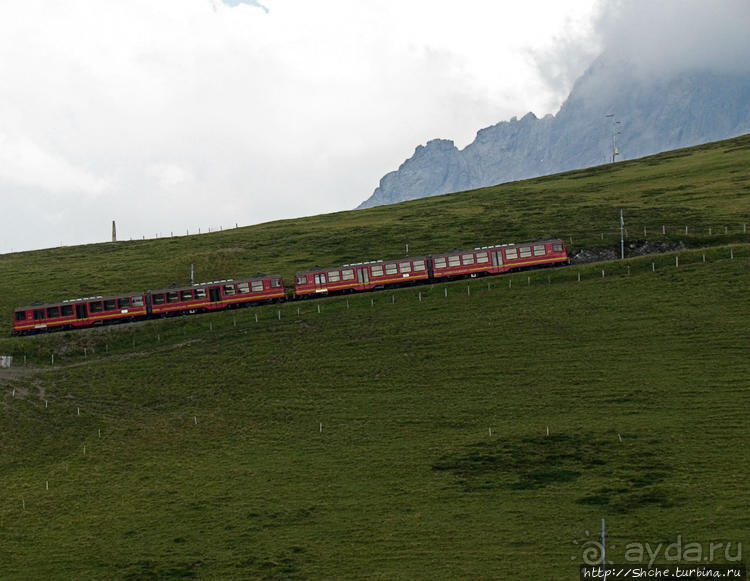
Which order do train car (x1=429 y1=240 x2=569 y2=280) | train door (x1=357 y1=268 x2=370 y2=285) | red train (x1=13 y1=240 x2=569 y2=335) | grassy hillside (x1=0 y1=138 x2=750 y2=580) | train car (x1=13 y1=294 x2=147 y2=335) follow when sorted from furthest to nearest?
train door (x1=357 y1=268 x2=370 y2=285)
train car (x1=429 y1=240 x2=569 y2=280)
red train (x1=13 y1=240 x2=569 y2=335)
train car (x1=13 y1=294 x2=147 y2=335)
grassy hillside (x1=0 y1=138 x2=750 y2=580)

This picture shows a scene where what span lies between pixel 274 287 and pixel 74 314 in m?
22.0

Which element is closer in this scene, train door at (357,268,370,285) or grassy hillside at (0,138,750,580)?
grassy hillside at (0,138,750,580)

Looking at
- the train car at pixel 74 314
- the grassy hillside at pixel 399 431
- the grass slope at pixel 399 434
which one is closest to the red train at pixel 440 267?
the grassy hillside at pixel 399 431

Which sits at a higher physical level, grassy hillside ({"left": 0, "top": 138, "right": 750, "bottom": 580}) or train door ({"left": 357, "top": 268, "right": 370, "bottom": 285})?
train door ({"left": 357, "top": 268, "right": 370, "bottom": 285})

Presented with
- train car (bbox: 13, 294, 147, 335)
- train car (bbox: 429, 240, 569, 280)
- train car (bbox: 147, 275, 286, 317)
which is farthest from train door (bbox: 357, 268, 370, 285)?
train car (bbox: 13, 294, 147, 335)

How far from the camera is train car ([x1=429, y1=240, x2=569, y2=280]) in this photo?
328 feet

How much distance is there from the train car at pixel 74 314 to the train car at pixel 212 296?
9.17 feet

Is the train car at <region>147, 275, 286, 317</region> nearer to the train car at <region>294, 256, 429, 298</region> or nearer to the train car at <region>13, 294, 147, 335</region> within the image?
the train car at <region>13, 294, 147, 335</region>

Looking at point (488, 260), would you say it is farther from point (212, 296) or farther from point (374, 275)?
point (212, 296)

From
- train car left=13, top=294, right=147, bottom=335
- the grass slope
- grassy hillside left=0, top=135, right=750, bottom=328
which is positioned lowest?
the grass slope

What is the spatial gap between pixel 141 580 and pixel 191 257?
89.4 meters

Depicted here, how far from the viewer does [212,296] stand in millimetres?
100062

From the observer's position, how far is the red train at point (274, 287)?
324 feet

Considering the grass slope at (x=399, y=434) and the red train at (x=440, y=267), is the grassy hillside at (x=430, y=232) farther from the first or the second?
the grass slope at (x=399, y=434)
